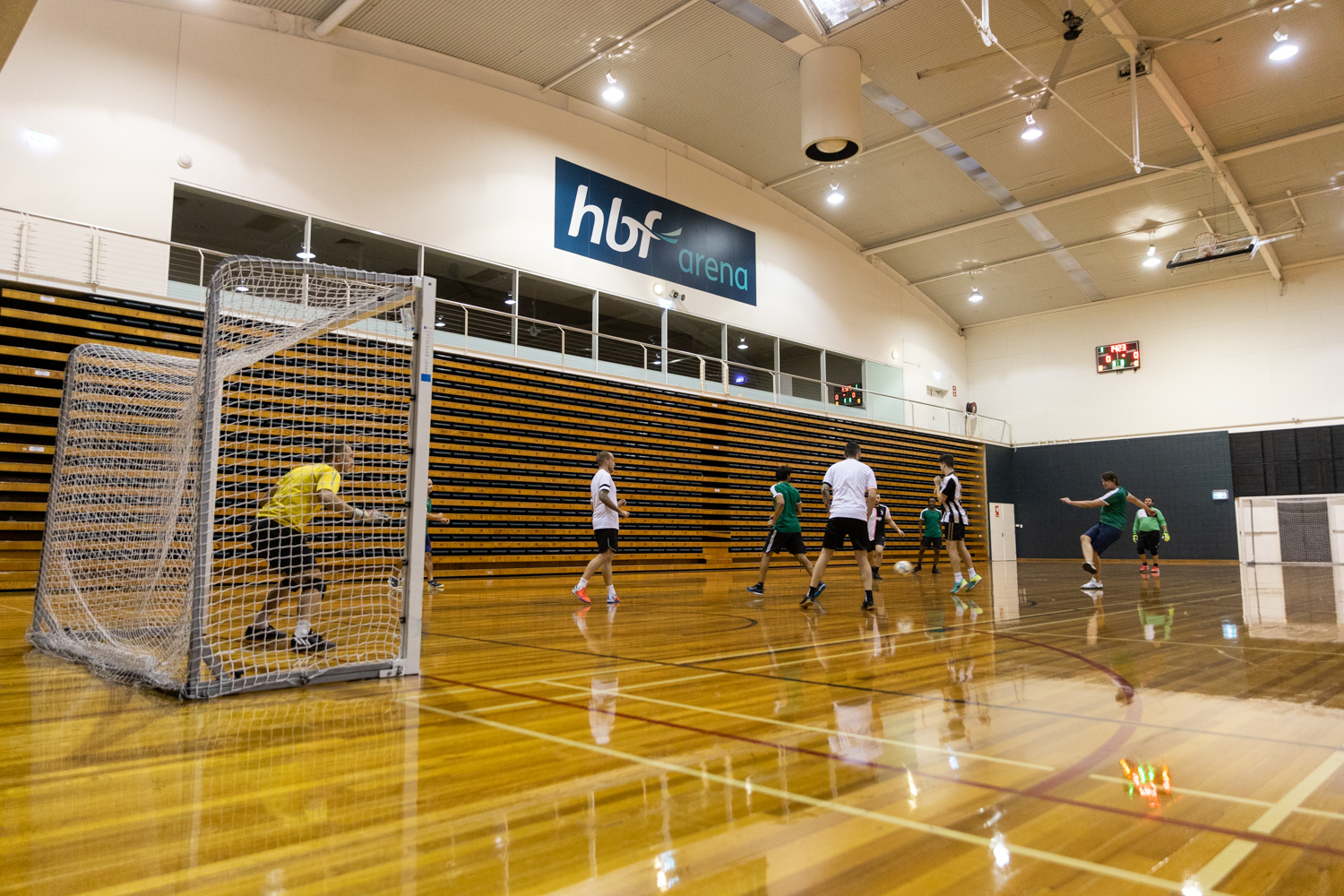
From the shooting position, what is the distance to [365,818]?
1974 millimetres

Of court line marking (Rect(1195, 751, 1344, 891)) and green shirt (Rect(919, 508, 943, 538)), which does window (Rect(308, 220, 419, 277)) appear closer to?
green shirt (Rect(919, 508, 943, 538))

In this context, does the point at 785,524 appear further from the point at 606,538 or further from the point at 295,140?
the point at 295,140

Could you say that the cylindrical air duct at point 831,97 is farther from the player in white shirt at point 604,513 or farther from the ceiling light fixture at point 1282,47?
the player in white shirt at point 604,513

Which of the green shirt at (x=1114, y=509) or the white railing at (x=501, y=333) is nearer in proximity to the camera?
the white railing at (x=501, y=333)

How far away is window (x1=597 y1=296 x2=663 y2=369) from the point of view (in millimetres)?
14766

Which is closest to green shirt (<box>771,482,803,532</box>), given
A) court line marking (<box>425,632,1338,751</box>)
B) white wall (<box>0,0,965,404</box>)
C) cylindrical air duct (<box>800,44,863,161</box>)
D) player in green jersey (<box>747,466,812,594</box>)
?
player in green jersey (<box>747,466,812,594</box>)

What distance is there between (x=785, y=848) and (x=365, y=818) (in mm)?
1052

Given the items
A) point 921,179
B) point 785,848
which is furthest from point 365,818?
point 921,179

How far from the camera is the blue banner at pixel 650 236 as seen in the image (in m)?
14.6

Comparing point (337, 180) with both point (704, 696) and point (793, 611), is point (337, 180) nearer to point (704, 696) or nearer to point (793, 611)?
point (793, 611)

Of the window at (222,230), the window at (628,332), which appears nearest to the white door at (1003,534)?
the window at (628,332)

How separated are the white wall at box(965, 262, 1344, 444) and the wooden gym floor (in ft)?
67.8

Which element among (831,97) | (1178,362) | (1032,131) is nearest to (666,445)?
(831,97)

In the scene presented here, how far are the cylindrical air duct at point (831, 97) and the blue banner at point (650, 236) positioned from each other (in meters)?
3.55
